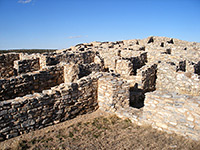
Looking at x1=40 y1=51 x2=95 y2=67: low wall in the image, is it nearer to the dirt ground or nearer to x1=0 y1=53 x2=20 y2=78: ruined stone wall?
x1=0 y1=53 x2=20 y2=78: ruined stone wall

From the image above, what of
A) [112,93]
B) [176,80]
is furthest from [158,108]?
[176,80]

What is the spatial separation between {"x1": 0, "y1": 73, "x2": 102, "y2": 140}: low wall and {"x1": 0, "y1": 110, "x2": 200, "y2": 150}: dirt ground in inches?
11.5

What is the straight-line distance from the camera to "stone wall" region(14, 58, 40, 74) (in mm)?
12569

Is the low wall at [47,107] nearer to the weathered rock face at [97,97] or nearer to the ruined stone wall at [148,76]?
the weathered rock face at [97,97]

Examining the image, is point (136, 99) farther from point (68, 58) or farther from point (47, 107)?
point (68, 58)

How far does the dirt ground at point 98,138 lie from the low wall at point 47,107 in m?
0.29

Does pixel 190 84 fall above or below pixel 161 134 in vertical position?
above

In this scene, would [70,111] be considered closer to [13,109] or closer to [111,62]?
[13,109]

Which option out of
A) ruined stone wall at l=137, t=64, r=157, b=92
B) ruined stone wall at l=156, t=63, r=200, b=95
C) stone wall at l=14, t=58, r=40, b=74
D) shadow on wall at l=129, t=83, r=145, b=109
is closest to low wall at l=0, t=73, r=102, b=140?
shadow on wall at l=129, t=83, r=145, b=109

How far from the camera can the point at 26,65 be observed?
13.1 metres

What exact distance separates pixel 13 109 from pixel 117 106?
430cm

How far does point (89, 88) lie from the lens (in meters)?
8.12

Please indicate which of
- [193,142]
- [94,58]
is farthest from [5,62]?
[193,142]

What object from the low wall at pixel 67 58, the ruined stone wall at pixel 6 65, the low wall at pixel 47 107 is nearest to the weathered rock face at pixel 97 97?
the low wall at pixel 47 107
